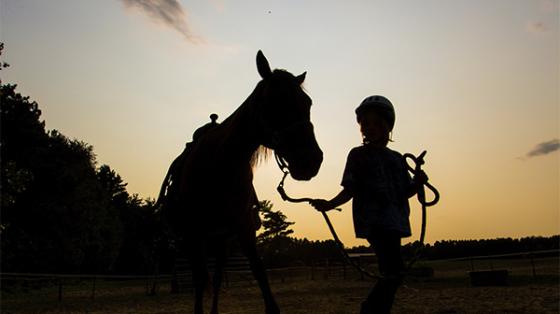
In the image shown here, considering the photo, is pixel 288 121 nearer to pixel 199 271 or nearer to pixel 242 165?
pixel 242 165

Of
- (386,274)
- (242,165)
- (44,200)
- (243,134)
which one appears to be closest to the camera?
(386,274)

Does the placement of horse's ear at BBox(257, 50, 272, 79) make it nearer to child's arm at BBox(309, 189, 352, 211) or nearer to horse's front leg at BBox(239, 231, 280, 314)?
child's arm at BBox(309, 189, 352, 211)

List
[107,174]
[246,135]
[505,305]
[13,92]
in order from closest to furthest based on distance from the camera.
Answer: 1. [246,135]
2. [505,305]
3. [13,92]
4. [107,174]

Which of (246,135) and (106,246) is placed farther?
(106,246)

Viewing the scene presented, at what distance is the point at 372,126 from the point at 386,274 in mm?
1068

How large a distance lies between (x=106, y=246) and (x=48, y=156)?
39.4 ft

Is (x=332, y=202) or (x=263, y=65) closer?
(x=332, y=202)

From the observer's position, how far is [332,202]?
292 centimetres

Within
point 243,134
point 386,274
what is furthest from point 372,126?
point 243,134

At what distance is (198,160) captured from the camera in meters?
4.88

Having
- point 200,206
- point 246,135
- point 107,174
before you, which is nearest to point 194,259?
point 200,206

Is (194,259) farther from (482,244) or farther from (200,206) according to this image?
(482,244)

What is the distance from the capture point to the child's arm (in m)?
2.91

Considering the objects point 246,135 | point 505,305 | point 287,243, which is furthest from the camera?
point 287,243
